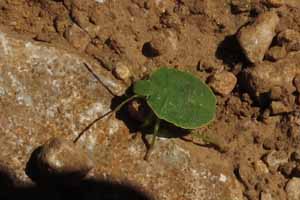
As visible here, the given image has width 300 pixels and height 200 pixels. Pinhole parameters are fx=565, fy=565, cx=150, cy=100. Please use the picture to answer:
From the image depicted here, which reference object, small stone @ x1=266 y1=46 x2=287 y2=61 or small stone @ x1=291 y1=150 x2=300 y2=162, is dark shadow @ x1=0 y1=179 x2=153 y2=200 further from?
small stone @ x1=266 y1=46 x2=287 y2=61

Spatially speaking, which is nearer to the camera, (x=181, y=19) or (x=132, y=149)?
(x=132, y=149)

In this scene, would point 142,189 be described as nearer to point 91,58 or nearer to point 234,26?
point 91,58

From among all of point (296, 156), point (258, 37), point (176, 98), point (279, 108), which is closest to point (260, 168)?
point (296, 156)

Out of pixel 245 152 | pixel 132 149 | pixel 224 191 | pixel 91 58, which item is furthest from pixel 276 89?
pixel 91 58

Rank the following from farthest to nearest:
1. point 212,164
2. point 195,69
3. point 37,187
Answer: point 195,69, point 212,164, point 37,187

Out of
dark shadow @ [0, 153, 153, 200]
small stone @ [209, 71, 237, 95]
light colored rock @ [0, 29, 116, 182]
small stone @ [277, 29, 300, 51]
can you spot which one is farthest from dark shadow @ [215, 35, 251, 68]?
dark shadow @ [0, 153, 153, 200]

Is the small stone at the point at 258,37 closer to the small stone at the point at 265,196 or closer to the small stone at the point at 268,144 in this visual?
the small stone at the point at 268,144
